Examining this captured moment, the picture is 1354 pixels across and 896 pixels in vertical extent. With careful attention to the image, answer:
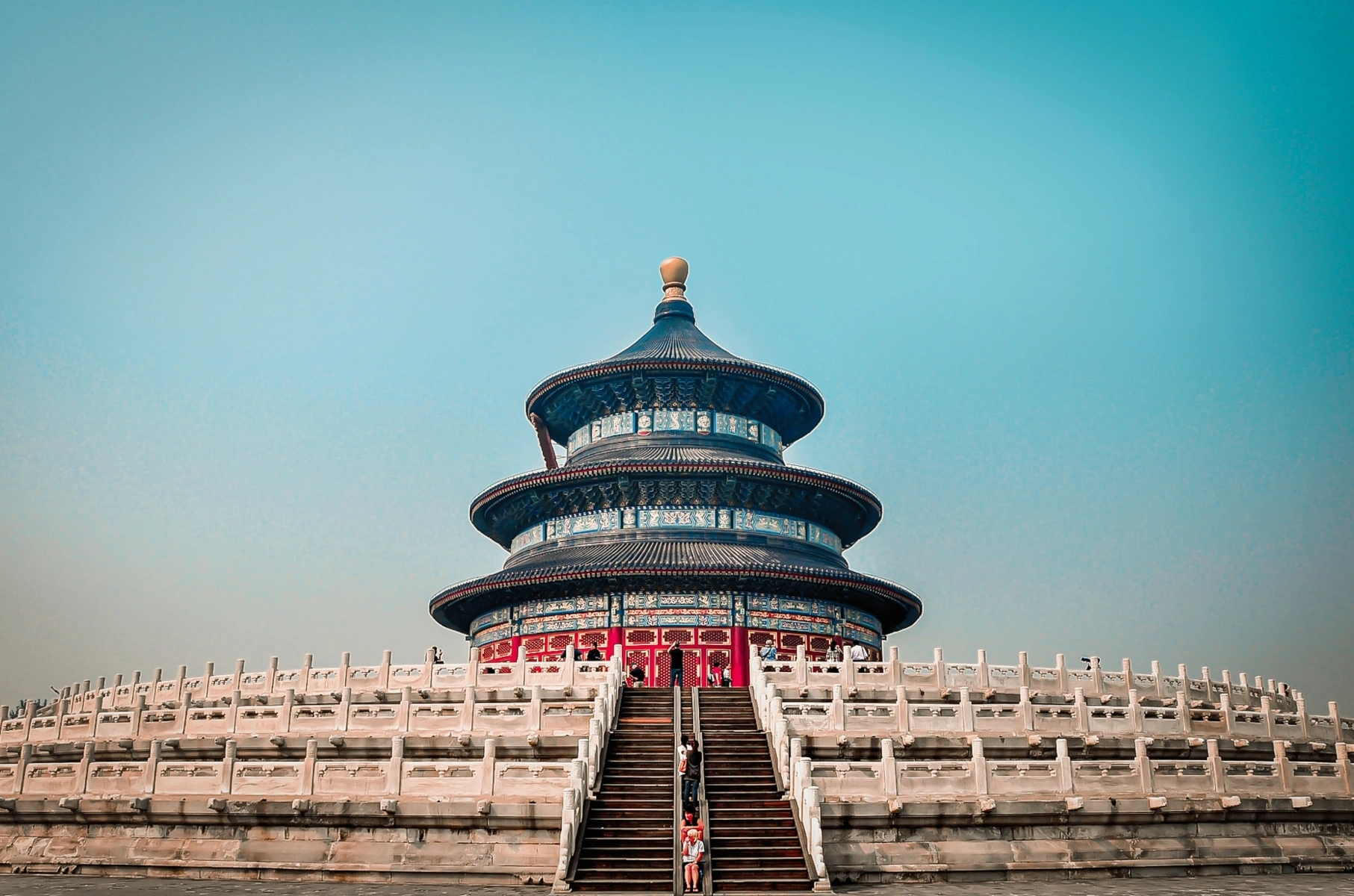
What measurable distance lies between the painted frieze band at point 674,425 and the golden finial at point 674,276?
318 inches

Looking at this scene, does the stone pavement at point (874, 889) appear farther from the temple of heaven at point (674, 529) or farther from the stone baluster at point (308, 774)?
the temple of heaven at point (674, 529)

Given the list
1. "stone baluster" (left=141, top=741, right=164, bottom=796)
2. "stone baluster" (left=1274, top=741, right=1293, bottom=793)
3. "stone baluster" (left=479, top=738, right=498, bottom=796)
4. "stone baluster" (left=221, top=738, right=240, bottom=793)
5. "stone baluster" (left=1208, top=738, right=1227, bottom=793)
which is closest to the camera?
"stone baluster" (left=479, top=738, right=498, bottom=796)

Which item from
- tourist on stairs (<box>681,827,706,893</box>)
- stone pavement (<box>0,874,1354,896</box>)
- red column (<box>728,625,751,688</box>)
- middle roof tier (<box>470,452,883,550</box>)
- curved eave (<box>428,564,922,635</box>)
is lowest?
stone pavement (<box>0,874,1354,896</box>)

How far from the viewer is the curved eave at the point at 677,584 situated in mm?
36656

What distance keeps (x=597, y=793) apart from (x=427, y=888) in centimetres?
296

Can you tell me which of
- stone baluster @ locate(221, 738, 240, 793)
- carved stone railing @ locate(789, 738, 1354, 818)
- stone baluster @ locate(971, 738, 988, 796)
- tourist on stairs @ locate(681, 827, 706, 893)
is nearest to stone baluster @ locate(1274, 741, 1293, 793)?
carved stone railing @ locate(789, 738, 1354, 818)

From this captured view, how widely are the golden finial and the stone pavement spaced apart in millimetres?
36768

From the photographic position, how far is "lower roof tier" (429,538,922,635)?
36.8 m

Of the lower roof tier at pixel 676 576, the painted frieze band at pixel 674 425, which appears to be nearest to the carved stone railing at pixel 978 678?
the lower roof tier at pixel 676 576

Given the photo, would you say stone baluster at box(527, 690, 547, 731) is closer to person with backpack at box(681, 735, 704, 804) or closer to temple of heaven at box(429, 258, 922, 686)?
person with backpack at box(681, 735, 704, 804)

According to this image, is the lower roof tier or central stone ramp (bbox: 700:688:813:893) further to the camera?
the lower roof tier

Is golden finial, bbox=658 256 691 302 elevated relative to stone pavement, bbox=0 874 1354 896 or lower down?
elevated

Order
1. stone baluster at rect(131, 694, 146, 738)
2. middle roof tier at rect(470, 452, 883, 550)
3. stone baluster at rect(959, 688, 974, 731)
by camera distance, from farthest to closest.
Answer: middle roof tier at rect(470, 452, 883, 550)
stone baluster at rect(131, 694, 146, 738)
stone baluster at rect(959, 688, 974, 731)

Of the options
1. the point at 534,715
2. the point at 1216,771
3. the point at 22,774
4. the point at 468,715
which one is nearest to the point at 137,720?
the point at 22,774
